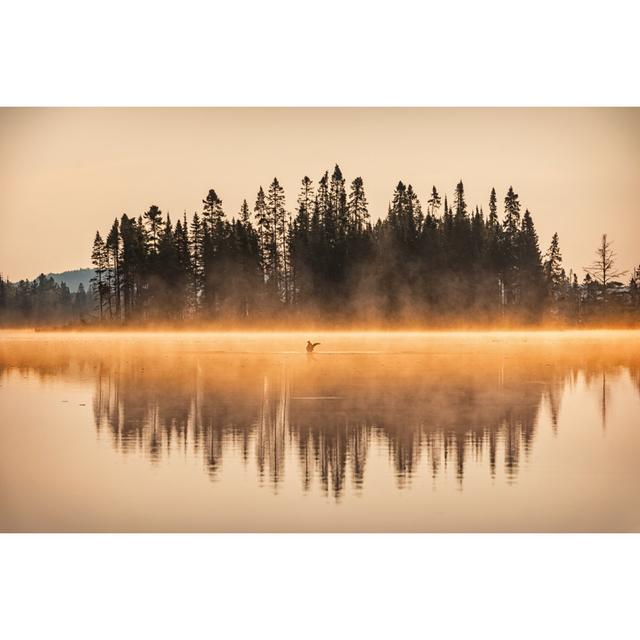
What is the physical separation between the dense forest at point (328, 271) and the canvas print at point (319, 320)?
0.02 metres

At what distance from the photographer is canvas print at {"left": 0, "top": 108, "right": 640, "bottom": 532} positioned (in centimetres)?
927

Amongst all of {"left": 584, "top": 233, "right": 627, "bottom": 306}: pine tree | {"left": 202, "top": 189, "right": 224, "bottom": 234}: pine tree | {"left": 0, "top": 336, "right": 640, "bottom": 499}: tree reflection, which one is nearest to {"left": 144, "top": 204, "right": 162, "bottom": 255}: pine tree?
{"left": 202, "top": 189, "right": 224, "bottom": 234}: pine tree

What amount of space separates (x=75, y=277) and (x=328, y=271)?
7.94 feet

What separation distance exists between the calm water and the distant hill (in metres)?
0.51

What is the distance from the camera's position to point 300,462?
9.55m

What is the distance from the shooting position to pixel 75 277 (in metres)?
10.9

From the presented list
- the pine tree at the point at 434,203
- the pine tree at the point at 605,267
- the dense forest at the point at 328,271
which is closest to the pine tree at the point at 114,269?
the dense forest at the point at 328,271

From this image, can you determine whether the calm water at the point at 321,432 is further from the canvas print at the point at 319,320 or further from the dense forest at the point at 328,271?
the dense forest at the point at 328,271

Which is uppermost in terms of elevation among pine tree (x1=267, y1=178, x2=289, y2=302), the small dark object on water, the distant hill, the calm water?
pine tree (x1=267, y1=178, x2=289, y2=302)

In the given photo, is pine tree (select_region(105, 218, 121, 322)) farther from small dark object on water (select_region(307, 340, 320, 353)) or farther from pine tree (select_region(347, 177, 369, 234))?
pine tree (select_region(347, 177, 369, 234))

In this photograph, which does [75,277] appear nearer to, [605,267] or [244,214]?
[244,214]

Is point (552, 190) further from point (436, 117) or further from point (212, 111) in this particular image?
point (212, 111)

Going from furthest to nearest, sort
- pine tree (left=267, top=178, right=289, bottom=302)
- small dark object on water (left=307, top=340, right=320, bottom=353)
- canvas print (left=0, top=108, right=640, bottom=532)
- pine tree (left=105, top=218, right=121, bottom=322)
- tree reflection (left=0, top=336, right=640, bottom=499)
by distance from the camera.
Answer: small dark object on water (left=307, top=340, right=320, bottom=353), pine tree (left=105, top=218, right=121, bottom=322), pine tree (left=267, top=178, right=289, bottom=302), tree reflection (left=0, top=336, right=640, bottom=499), canvas print (left=0, top=108, right=640, bottom=532)
